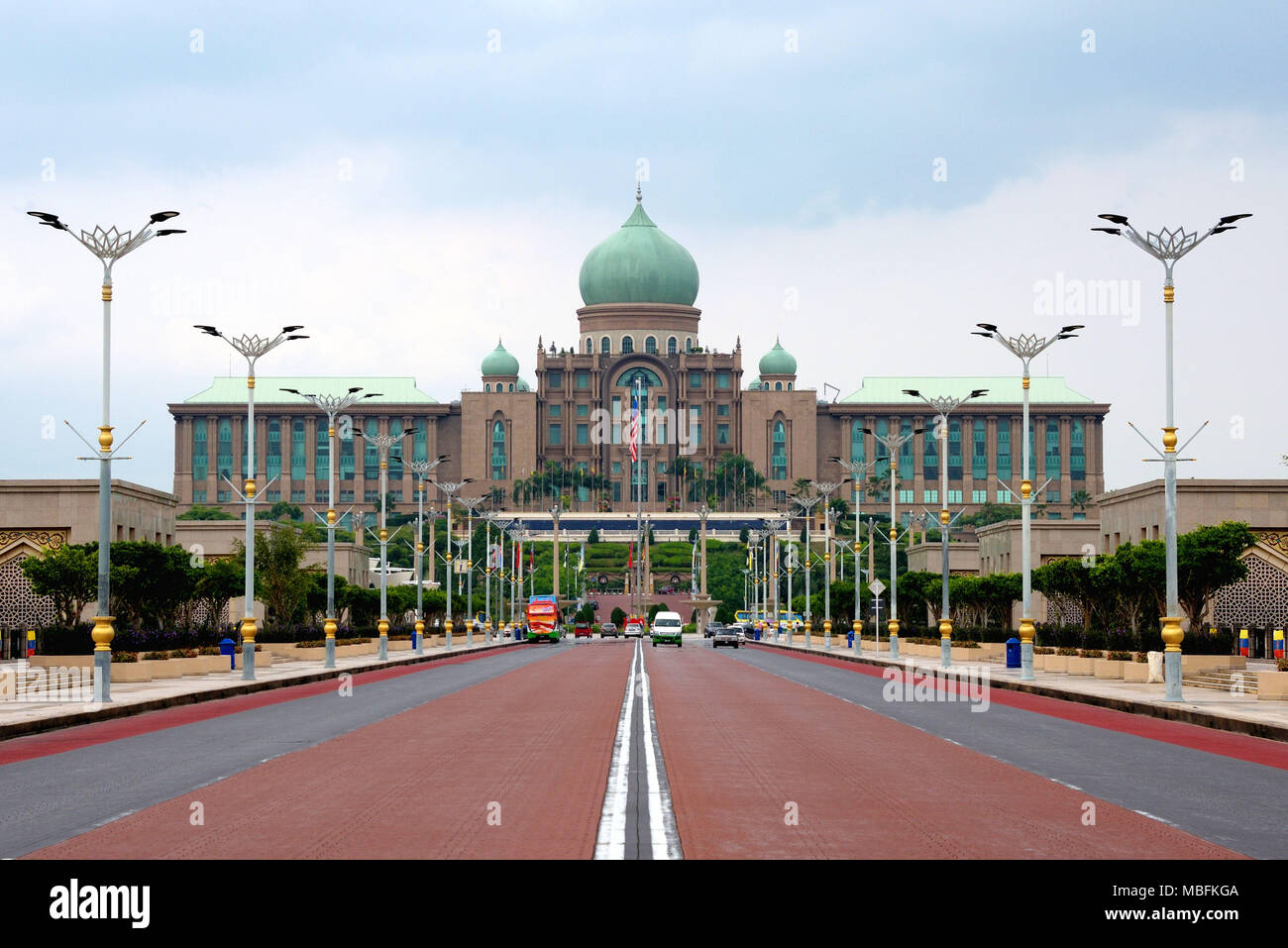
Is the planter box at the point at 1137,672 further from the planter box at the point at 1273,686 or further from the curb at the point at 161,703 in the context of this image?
the curb at the point at 161,703

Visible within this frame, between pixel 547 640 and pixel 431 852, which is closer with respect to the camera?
pixel 431 852

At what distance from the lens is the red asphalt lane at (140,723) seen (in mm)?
23172

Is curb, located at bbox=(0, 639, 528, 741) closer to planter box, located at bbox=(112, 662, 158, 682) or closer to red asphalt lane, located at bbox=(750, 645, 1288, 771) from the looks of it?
planter box, located at bbox=(112, 662, 158, 682)

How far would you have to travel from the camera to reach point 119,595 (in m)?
51.9

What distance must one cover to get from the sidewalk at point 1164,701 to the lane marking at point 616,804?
10.4 metres

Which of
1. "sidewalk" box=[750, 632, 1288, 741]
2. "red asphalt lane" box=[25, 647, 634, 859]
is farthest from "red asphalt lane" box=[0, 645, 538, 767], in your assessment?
"sidewalk" box=[750, 632, 1288, 741]

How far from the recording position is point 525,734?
24.3 metres

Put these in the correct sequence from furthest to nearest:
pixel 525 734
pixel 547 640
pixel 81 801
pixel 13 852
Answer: pixel 547 640 → pixel 525 734 → pixel 81 801 → pixel 13 852

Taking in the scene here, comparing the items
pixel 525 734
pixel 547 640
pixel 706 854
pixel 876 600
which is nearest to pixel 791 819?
pixel 706 854

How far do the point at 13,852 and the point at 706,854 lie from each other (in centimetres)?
509

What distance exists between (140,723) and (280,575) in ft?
124

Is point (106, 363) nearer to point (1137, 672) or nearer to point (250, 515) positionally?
point (250, 515)
